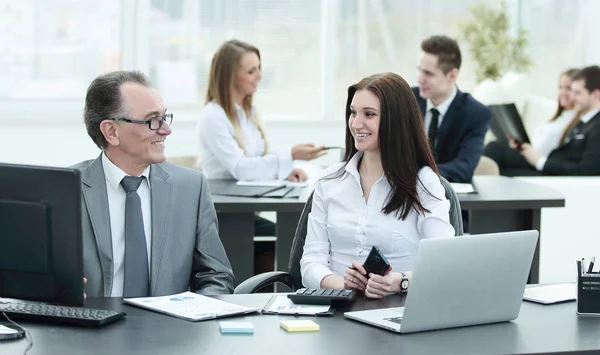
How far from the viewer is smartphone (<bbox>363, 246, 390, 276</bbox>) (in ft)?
8.75

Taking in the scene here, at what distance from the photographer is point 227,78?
16.9ft

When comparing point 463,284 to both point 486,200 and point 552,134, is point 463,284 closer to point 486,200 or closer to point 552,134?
point 486,200

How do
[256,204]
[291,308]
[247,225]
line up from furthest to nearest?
[247,225] → [256,204] → [291,308]

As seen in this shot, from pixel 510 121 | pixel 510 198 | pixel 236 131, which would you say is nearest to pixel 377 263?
pixel 510 198

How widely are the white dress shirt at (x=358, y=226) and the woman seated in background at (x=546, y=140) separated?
4377 mm

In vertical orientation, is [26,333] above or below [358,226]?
below

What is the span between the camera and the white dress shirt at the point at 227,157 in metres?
4.98

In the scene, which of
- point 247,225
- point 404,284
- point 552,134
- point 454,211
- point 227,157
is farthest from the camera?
point 552,134

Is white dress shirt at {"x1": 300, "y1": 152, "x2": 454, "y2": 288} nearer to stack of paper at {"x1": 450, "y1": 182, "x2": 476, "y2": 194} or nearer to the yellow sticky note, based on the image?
the yellow sticky note

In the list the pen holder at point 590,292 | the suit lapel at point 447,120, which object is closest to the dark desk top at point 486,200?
the suit lapel at point 447,120

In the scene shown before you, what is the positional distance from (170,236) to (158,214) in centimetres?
8

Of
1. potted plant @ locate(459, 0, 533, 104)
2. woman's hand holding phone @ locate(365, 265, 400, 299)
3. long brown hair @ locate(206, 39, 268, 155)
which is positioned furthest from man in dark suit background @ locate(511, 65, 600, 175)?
woman's hand holding phone @ locate(365, 265, 400, 299)

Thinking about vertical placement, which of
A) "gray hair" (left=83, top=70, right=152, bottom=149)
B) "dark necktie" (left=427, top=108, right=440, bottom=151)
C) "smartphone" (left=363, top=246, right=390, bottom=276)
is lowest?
"smartphone" (left=363, top=246, right=390, bottom=276)

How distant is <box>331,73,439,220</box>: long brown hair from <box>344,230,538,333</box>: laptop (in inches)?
23.2
